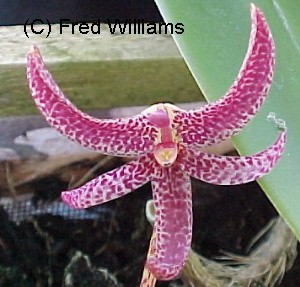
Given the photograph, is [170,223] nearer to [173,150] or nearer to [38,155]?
[173,150]

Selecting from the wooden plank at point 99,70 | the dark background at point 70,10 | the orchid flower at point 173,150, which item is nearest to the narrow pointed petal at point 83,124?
the orchid flower at point 173,150

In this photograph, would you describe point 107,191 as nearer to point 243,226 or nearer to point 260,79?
point 260,79

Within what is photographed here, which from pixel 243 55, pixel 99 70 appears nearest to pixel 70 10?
pixel 99 70

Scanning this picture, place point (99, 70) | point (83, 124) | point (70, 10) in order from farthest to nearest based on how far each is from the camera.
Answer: point (70, 10) → point (99, 70) → point (83, 124)

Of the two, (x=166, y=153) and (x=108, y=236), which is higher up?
(x=166, y=153)

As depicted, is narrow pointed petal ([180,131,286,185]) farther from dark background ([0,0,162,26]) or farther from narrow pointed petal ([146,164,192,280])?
dark background ([0,0,162,26])

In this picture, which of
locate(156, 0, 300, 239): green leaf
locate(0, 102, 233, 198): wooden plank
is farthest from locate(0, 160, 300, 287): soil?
locate(156, 0, 300, 239): green leaf
